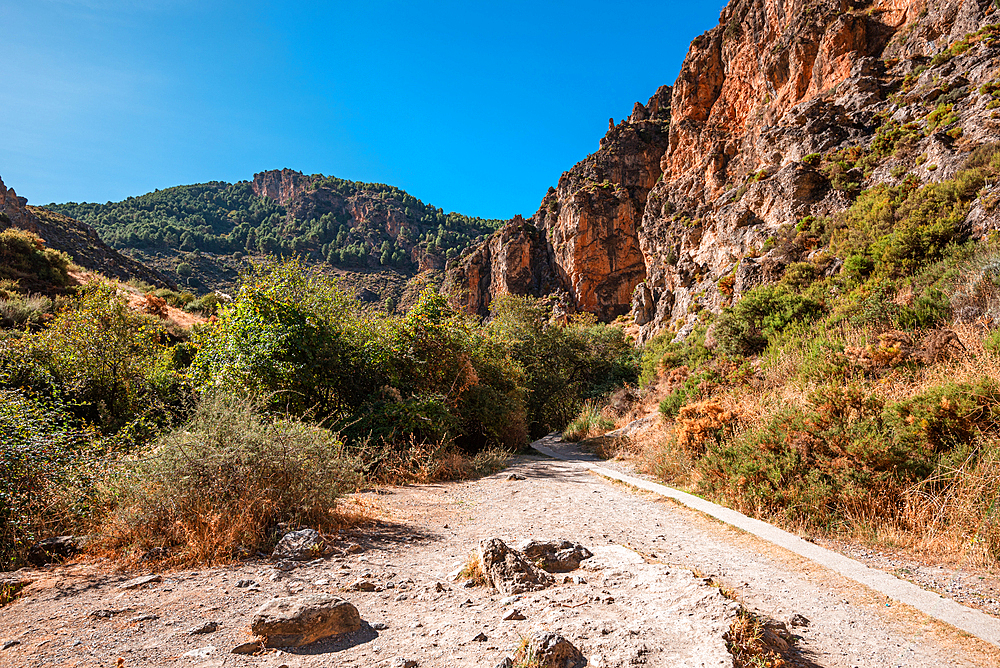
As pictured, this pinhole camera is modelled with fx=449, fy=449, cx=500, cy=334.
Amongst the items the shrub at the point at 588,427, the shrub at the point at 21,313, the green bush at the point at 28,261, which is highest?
the green bush at the point at 28,261

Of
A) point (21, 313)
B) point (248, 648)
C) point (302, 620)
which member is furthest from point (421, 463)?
point (21, 313)

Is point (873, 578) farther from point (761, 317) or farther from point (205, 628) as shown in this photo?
point (761, 317)

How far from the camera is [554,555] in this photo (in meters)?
3.86

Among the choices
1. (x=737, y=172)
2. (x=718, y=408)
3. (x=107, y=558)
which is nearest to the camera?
(x=107, y=558)

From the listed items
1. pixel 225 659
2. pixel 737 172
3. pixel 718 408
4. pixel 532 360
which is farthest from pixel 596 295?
pixel 225 659

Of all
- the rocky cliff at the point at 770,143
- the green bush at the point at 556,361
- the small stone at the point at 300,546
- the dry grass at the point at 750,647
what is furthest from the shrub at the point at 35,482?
the rocky cliff at the point at 770,143

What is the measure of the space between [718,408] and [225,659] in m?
7.92

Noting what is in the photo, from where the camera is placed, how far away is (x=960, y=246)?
35.1ft

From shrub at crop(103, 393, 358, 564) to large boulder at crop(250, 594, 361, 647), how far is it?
1.47 meters

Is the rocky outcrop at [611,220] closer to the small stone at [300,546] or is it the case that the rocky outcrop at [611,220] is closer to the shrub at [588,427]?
the shrub at [588,427]

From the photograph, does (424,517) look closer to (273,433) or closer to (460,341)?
(273,433)

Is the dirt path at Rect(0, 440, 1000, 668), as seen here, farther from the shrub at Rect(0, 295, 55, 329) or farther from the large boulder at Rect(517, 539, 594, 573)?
the shrub at Rect(0, 295, 55, 329)

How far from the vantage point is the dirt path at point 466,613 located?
2.45 m

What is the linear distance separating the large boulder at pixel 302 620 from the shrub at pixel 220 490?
147cm
